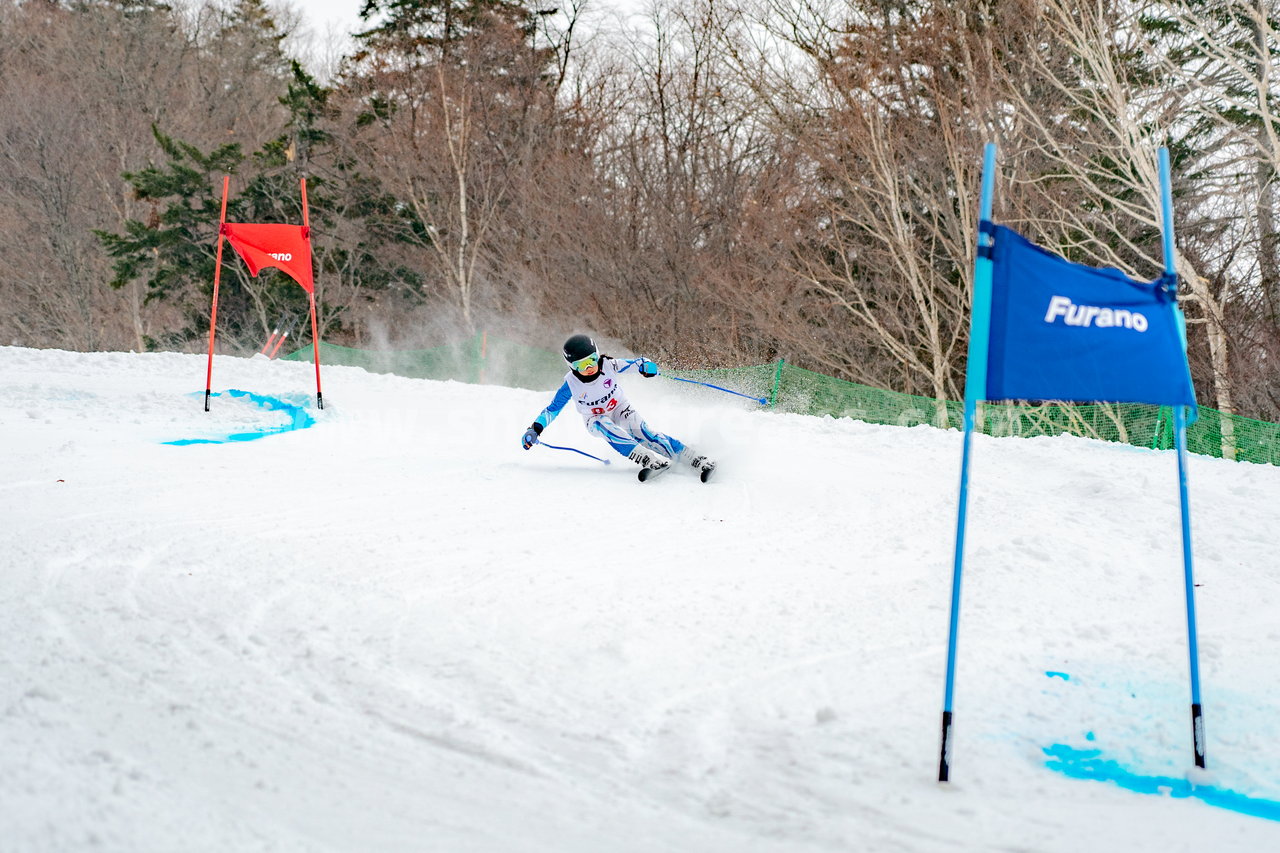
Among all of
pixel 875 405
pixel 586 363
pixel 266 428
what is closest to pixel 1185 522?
pixel 586 363

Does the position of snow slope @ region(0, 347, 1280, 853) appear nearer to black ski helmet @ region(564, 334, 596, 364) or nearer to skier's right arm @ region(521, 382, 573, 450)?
skier's right arm @ region(521, 382, 573, 450)

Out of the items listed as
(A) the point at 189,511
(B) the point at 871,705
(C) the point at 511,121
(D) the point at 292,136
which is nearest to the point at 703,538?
(B) the point at 871,705

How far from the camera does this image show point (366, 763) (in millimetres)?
3006

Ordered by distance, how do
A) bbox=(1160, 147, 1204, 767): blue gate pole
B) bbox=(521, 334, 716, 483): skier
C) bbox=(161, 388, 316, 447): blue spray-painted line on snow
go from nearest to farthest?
1. bbox=(1160, 147, 1204, 767): blue gate pole
2. bbox=(521, 334, 716, 483): skier
3. bbox=(161, 388, 316, 447): blue spray-painted line on snow

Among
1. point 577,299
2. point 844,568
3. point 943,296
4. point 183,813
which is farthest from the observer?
point 577,299

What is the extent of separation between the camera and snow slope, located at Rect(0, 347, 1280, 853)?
2803mm

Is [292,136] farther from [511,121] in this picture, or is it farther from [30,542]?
[30,542]

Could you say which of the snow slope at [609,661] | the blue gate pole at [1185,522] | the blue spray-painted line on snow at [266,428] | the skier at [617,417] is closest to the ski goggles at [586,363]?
the skier at [617,417]

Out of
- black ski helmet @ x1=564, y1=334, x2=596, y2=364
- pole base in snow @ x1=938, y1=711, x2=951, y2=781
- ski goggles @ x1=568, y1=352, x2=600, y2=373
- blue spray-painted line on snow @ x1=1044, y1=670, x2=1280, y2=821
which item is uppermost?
black ski helmet @ x1=564, y1=334, x2=596, y2=364

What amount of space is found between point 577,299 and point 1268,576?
20.8 metres

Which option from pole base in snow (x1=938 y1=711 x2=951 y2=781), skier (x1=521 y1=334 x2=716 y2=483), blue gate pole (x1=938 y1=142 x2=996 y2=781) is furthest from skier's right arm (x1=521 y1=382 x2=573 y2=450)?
pole base in snow (x1=938 y1=711 x2=951 y2=781)

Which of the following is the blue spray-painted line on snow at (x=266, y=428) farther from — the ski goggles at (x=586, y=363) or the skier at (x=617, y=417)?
the ski goggles at (x=586, y=363)

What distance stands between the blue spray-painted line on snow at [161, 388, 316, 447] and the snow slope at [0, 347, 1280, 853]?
113 cm

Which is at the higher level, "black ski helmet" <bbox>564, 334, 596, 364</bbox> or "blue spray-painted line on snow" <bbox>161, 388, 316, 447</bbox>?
"black ski helmet" <bbox>564, 334, 596, 364</bbox>
